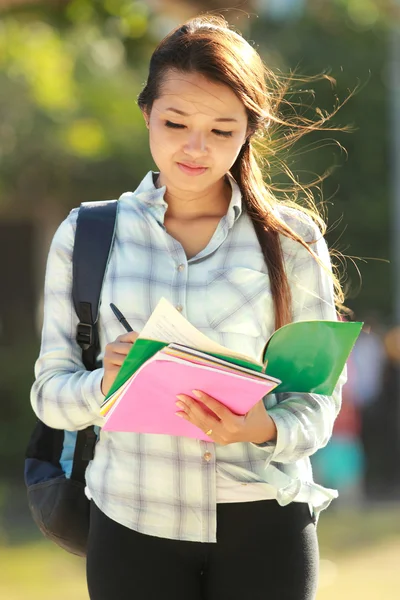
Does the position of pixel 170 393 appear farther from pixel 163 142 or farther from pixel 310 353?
pixel 163 142

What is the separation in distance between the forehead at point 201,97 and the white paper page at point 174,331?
1.71 ft

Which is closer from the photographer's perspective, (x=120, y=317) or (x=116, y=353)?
(x=116, y=353)

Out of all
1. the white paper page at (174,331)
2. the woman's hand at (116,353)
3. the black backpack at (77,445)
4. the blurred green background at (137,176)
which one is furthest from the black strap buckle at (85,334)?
the blurred green background at (137,176)

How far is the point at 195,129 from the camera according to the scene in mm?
2379

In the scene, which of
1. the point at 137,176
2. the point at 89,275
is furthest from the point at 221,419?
the point at 137,176

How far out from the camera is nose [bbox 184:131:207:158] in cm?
236

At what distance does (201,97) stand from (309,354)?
0.59 m

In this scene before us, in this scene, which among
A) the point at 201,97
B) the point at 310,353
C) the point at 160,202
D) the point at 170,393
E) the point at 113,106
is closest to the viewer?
the point at 170,393

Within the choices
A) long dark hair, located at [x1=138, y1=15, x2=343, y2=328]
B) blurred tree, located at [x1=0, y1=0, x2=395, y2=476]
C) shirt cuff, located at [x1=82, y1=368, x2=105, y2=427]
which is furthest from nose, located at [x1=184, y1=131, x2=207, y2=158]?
blurred tree, located at [x1=0, y1=0, x2=395, y2=476]

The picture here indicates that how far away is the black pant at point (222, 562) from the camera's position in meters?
2.32

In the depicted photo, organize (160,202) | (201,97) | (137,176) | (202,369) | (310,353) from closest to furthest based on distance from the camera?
(202,369) < (310,353) < (201,97) < (160,202) < (137,176)

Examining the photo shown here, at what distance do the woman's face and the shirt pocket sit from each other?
0.21 m

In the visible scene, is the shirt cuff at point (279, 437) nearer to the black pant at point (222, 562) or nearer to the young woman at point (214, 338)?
the young woman at point (214, 338)

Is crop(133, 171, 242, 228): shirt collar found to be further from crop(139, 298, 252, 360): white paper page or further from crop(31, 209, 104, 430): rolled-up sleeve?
crop(139, 298, 252, 360): white paper page
